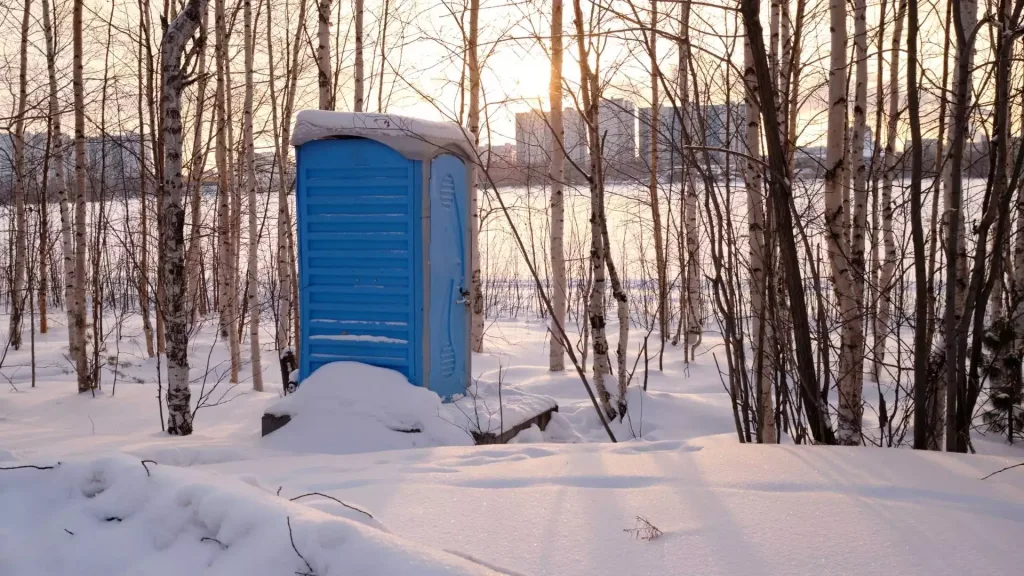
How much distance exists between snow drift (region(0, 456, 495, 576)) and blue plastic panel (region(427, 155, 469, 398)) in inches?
121

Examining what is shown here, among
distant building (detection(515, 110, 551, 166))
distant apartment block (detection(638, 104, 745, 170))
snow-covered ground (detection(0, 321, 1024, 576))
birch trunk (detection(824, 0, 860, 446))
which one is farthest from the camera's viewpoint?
distant building (detection(515, 110, 551, 166))

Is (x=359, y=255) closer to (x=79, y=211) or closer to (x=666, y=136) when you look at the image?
(x=666, y=136)

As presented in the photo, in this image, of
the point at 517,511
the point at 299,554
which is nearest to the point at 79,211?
the point at 517,511

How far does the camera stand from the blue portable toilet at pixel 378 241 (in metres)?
5.23

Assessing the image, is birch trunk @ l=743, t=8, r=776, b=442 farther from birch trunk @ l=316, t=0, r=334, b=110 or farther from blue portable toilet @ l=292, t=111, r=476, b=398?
birch trunk @ l=316, t=0, r=334, b=110

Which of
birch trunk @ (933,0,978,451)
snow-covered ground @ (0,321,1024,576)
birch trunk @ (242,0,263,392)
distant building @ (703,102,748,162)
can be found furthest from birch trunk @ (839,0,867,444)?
birch trunk @ (242,0,263,392)

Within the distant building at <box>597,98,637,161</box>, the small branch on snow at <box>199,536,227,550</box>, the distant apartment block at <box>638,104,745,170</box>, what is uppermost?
the distant building at <box>597,98,637,161</box>

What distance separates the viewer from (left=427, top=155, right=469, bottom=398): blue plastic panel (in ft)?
17.5

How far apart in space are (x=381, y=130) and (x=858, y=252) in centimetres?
361

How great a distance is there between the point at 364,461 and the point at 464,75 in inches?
349

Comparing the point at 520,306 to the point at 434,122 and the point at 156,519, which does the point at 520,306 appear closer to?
the point at 434,122

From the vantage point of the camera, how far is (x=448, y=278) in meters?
5.50

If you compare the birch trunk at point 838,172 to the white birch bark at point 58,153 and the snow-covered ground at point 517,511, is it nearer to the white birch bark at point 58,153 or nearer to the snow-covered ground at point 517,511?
the snow-covered ground at point 517,511

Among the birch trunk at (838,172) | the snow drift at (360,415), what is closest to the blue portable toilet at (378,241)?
the snow drift at (360,415)
